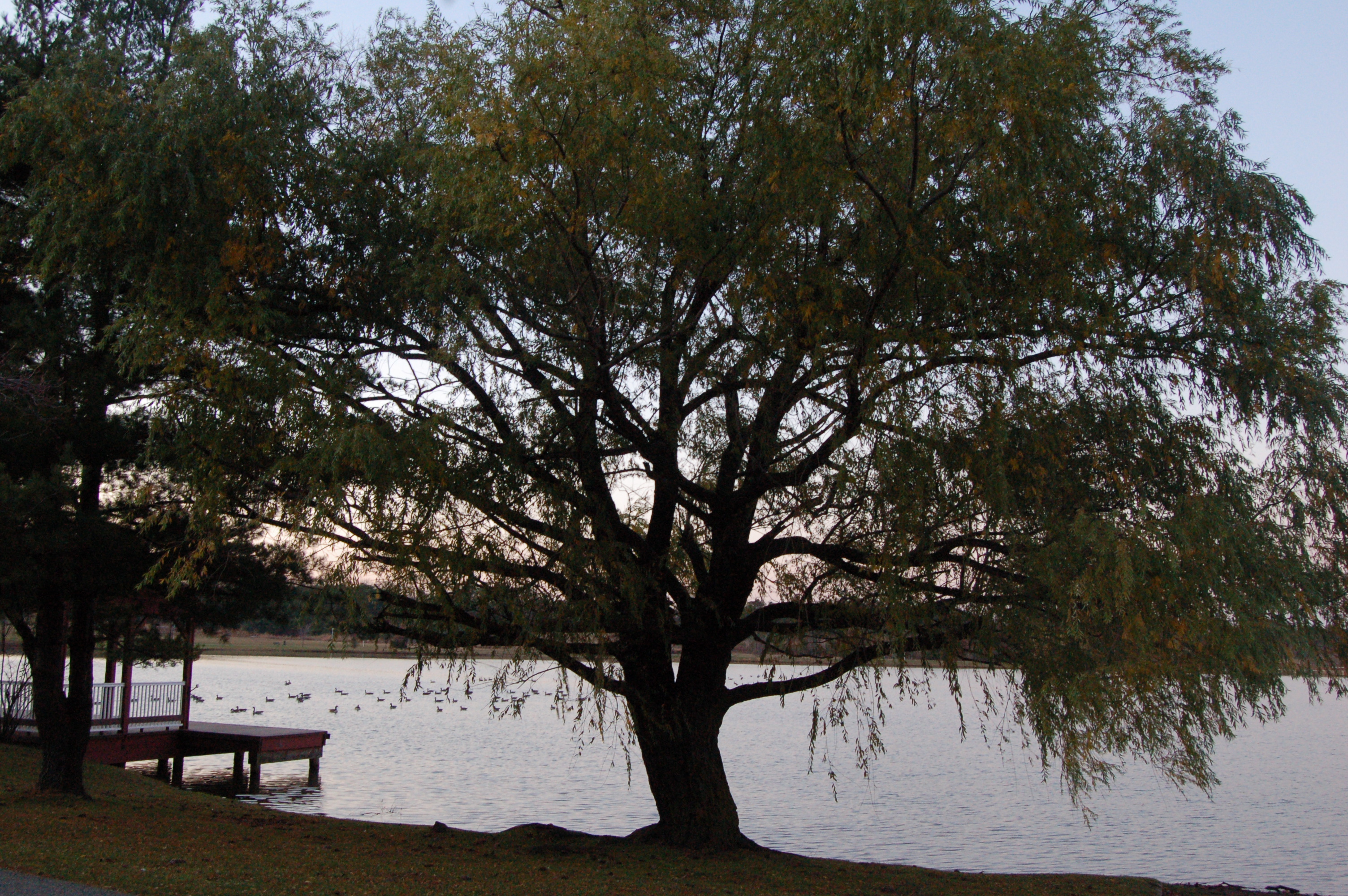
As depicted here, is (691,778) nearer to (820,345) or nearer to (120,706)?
(820,345)

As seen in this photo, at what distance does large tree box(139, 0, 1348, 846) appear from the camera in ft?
21.8

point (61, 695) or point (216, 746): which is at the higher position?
point (61, 695)

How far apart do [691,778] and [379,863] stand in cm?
308

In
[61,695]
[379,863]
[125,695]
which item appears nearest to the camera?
[379,863]

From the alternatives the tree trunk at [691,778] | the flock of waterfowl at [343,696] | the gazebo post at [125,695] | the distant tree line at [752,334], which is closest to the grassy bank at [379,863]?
the tree trunk at [691,778]

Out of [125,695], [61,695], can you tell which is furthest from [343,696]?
[61,695]

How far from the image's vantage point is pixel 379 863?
8250 millimetres

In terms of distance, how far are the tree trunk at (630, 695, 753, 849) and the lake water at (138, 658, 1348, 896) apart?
2608 mm

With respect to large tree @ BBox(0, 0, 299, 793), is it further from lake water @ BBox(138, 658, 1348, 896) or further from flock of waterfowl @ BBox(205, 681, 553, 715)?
flock of waterfowl @ BBox(205, 681, 553, 715)

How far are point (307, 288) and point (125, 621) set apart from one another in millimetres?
8609

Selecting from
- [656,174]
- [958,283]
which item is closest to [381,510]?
[656,174]

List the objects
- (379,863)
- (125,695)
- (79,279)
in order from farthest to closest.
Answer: (125,695) < (79,279) < (379,863)

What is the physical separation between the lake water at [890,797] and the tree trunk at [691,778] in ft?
8.56

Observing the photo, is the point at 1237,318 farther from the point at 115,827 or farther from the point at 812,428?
the point at 115,827
